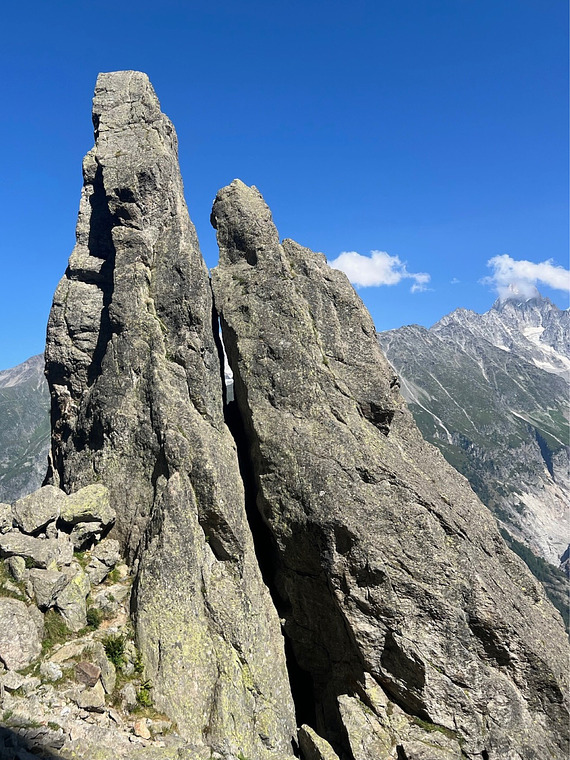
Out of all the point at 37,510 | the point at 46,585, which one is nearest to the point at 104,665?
the point at 46,585

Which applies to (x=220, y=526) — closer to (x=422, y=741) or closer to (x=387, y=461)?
(x=387, y=461)

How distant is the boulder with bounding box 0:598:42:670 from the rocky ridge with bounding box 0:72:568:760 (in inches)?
4.0

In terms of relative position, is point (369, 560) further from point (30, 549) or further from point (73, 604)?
point (30, 549)

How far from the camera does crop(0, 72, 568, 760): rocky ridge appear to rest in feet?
72.4

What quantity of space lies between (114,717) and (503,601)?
20979mm

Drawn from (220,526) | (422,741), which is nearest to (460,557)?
(422,741)

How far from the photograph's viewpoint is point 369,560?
25.3 m

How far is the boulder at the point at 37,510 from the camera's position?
25875 millimetres

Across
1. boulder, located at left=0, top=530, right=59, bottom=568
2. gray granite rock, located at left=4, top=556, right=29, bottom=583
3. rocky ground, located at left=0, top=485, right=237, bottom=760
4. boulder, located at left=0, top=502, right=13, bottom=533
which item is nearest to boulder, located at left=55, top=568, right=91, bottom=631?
rocky ground, located at left=0, top=485, right=237, bottom=760

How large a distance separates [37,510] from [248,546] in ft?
41.4

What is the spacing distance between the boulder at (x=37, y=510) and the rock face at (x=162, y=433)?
11.6 ft

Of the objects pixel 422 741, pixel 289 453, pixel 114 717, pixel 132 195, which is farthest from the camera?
pixel 132 195

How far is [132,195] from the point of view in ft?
119

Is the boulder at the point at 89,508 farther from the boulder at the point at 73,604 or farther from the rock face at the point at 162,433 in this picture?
the boulder at the point at 73,604
